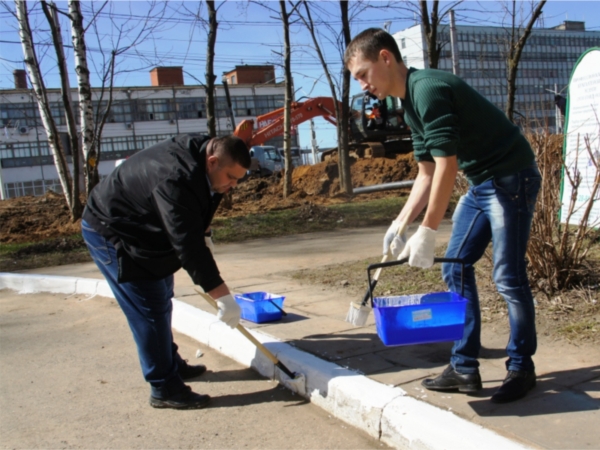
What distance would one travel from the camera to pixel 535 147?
4.88 meters

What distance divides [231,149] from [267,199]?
14.1 metres

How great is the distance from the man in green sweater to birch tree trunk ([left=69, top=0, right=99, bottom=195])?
10.4 metres

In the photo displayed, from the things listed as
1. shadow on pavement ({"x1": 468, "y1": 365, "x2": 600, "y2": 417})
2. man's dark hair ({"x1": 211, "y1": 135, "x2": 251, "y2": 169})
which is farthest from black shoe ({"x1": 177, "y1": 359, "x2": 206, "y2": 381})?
shadow on pavement ({"x1": 468, "y1": 365, "x2": 600, "y2": 417})

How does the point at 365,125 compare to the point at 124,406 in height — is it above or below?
above

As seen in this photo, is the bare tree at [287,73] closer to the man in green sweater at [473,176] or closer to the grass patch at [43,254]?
the grass patch at [43,254]

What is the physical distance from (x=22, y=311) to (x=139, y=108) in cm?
6022

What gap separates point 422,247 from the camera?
295 cm

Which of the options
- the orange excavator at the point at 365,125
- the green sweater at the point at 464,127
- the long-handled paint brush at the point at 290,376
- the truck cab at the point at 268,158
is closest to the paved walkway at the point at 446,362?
the long-handled paint brush at the point at 290,376

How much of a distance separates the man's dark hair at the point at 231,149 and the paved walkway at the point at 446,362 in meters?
1.39

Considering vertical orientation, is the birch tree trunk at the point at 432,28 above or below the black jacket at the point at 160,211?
above

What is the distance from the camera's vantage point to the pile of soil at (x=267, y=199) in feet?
42.9

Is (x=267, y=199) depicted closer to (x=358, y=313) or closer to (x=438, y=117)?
(x=358, y=313)

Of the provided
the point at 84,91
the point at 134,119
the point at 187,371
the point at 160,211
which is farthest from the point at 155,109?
the point at 160,211

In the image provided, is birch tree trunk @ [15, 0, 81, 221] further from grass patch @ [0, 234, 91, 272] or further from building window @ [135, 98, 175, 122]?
building window @ [135, 98, 175, 122]
